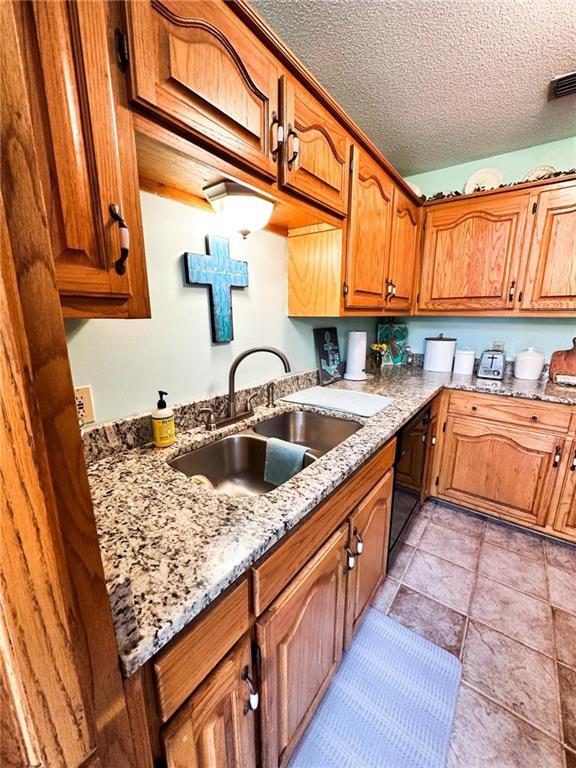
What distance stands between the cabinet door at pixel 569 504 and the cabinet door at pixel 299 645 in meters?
1.50

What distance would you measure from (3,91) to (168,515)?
2.21 feet

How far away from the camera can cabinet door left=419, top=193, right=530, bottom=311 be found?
1.88 meters

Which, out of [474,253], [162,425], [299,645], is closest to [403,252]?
[474,253]

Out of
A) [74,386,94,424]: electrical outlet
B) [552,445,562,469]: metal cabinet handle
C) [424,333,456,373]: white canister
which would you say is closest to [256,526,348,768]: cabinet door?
[74,386,94,424]: electrical outlet

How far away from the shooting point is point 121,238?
0.60 m

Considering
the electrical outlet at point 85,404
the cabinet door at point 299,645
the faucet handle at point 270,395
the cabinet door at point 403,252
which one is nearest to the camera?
the cabinet door at point 299,645

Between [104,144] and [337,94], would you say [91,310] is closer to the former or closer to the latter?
[104,144]

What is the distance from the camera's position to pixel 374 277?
1660mm

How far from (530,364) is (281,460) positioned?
1844mm

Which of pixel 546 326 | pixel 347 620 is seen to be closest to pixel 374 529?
pixel 347 620

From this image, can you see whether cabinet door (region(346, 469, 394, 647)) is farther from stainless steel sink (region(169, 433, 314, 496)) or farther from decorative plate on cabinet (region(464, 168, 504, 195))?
decorative plate on cabinet (region(464, 168, 504, 195))

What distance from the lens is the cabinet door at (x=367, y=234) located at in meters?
1.38

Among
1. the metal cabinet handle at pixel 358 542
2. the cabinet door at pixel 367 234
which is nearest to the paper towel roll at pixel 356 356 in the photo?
the cabinet door at pixel 367 234

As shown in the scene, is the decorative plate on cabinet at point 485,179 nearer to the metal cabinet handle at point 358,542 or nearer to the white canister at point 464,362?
the white canister at point 464,362
